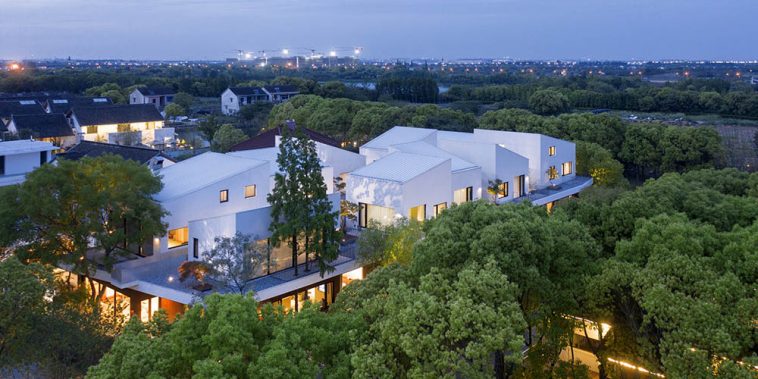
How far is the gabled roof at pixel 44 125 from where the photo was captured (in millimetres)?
44219

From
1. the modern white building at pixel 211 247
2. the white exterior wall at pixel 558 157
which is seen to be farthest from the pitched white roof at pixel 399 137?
the modern white building at pixel 211 247

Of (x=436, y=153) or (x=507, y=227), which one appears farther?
(x=436, y=153)

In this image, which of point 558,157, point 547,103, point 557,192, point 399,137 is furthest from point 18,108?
point 547,103

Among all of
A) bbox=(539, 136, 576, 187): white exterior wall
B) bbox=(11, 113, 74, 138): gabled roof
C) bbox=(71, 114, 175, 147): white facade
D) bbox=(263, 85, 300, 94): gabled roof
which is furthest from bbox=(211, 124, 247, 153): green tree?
bbox=(263, 85, 300, 94): gabled roof

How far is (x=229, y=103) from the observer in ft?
259

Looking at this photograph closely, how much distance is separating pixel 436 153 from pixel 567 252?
52.2ft

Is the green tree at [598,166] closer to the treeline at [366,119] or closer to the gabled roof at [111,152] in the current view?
the treeline at [366,119]

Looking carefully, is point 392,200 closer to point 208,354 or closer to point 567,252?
point 567,252

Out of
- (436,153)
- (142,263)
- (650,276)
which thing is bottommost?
(142,263)

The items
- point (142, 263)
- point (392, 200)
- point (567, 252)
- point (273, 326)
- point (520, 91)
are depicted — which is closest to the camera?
point (273, 326)

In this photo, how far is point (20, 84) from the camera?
8738 centimetres

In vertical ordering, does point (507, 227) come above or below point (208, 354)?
above

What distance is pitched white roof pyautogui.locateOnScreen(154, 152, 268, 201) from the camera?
22.7 metres

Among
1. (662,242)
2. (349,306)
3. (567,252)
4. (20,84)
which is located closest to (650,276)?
(662,242)
